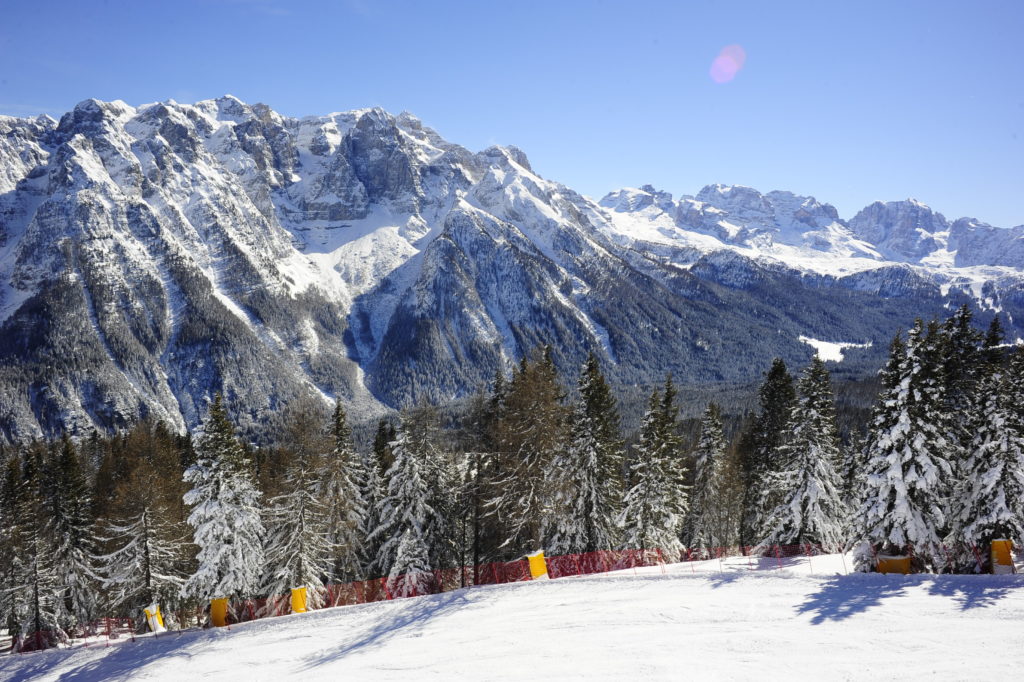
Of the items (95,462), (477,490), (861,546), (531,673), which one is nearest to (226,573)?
(477,490)

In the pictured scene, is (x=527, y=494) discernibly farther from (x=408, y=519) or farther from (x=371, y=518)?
(x=371, y=518)

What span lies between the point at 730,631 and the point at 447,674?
28.1 ft

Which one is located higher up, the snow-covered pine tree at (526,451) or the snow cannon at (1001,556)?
the snow-covered pine tree at (526,451)

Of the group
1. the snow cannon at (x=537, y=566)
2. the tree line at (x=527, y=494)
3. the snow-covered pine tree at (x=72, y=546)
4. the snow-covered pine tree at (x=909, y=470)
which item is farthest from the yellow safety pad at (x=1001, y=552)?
the snow-covered pine tree at (x=72, y=546)

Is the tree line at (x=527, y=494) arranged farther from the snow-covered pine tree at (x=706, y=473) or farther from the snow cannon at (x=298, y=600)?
the snow cannon at (x=298, y=600)

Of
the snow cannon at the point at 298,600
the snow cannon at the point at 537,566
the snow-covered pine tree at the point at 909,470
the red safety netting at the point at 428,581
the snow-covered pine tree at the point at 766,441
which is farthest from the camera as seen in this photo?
the snow-covered pine tree at the point at 766,441

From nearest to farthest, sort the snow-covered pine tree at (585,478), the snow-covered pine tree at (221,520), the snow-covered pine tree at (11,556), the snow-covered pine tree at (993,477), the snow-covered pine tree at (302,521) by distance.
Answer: the snow-covered pine tree at (993,477) < the snow-covered pine tree at (221,520) < the snow-covered pine tree at (585,478) < the snow-covered pine tree at (302,521) < the snow-covered pine tree at (11,556)

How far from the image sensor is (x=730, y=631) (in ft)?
57.3

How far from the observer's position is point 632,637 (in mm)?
17688

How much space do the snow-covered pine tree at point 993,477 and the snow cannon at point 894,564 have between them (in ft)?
9.27

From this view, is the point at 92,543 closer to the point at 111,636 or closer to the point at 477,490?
the point at 111,636

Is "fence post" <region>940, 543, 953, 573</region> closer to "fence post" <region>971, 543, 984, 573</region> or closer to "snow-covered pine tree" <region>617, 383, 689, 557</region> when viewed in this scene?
"fence post" <region>971, 543, 984, 573</region>

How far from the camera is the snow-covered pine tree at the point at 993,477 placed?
74.9 ft

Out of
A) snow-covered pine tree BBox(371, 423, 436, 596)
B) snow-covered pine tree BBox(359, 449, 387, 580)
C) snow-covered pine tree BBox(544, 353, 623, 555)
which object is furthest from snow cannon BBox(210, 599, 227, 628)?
snow-covered pine tree BBox(544, 353, 623, 555)
